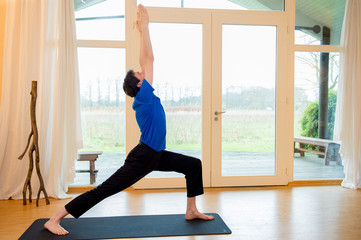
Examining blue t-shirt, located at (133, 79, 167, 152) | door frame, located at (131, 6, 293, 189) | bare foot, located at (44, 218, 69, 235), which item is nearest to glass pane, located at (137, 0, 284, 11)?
door frame, located at (131, 6, 293, 189)

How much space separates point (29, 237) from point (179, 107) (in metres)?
2.20

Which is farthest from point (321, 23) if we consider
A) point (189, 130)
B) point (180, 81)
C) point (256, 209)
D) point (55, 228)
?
point (55, 228)

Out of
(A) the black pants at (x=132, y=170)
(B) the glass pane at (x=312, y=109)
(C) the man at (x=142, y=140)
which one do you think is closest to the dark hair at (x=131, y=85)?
(C) the man at (x=142, y=140)

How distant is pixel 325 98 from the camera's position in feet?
13.7

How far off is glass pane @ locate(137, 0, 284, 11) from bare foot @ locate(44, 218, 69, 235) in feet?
8.67

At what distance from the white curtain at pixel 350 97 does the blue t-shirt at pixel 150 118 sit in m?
2.69

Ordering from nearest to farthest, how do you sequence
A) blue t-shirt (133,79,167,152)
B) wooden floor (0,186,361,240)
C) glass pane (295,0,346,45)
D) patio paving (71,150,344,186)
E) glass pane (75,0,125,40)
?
blue t-shirt (133,79,167,152)
wooden floor (0,186,361,240)
glass pane (75,0,125,40)
patio paving (71,150,344,186)
glass pane (295,0,346,45)

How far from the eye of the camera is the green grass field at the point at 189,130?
384 centimetres

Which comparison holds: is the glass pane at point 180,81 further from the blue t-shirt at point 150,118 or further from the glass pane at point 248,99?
the blue t-shirt at point 150,118

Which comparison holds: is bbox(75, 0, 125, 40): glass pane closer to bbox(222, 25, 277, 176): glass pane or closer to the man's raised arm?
bbox(222, 25, 277, 176): glass pane

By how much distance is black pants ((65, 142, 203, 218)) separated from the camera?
7.55 feet

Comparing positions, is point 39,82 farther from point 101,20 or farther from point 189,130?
point 189,130

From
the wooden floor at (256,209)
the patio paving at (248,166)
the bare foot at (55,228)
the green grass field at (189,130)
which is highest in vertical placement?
the green grass field at (189,130)

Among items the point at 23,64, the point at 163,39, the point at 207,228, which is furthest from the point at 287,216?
the point at 23,64
